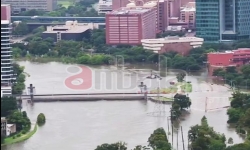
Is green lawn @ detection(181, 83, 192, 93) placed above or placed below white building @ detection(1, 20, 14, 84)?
below

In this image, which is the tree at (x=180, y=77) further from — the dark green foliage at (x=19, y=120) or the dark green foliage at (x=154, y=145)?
the dark green foliage at (x=154, y=145)

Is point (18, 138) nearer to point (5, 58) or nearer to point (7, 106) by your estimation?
point (7, 106)

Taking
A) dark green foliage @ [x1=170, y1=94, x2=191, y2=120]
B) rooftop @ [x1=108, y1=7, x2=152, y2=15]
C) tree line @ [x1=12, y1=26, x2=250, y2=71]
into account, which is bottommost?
dark green foliage @ [x1=170, y1=94, x2=191, y2=120]

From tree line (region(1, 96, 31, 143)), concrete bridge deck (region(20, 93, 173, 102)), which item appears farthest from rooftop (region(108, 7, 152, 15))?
tree line (region(1, 96, 31, 143))

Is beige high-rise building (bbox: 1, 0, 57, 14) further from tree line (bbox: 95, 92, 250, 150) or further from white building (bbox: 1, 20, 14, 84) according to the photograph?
tree line (bbox: 95, 92, 250, 150)

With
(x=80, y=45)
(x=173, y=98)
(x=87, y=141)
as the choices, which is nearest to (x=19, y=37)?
(x=80, y=45)

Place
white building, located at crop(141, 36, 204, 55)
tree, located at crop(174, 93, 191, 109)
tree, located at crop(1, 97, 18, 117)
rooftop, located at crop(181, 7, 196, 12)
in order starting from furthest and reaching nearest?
1. rooftop, located at crop(181, 7, 196, 12)
2. white building, located at crop(141, 36, 204, 55)
3. tree, located at crop(174, 93, 191, 109)
4. tree, located at crop(1, 97, 18, 117)
